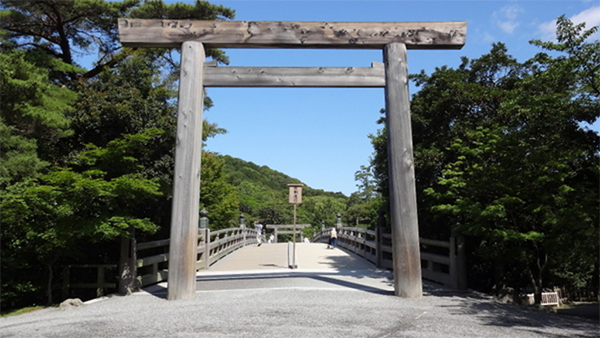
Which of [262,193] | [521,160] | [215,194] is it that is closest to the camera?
[521,160]

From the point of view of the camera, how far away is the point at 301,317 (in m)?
4.97

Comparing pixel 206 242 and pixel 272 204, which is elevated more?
pixel 272 204

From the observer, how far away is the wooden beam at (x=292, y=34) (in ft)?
22.5

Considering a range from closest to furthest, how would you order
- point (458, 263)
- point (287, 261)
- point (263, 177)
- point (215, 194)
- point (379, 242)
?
point (458, 263) < point (379, 242) < point (287, 261) < point (215, 194) < point (263, 177)

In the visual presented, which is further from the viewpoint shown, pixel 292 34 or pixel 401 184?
pixel 292 34

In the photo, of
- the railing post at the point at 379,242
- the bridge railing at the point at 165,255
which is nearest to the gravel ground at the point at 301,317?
the bridge railing at the point at 165,255

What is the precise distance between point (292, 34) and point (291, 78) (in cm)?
72

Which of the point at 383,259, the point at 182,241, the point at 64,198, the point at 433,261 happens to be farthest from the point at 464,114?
the point at 64,198

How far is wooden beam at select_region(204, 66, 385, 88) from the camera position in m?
7.02

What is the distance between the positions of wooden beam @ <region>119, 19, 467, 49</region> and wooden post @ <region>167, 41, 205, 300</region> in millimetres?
395

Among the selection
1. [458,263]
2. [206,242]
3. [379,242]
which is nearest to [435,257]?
[458,263]

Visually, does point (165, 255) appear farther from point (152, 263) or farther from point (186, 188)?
point (186, 188)

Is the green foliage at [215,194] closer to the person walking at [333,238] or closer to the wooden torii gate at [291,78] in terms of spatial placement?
the person walking at [333,238]

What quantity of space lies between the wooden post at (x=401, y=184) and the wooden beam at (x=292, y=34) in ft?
1.12
